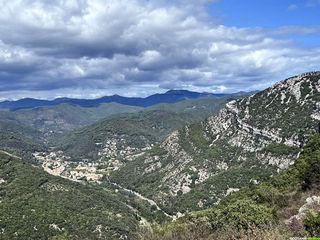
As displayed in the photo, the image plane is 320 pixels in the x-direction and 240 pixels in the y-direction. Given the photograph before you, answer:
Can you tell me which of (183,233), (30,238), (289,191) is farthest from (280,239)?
(30,238)

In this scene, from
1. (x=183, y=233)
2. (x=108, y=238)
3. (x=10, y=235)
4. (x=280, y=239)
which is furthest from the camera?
(x=108, y=238)

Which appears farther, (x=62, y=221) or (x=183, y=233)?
(x=62, y=221)

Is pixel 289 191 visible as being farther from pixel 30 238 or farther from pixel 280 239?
pixel 30 238

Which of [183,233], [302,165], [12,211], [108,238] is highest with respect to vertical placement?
[302,165]

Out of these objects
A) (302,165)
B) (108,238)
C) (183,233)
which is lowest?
(108,238)

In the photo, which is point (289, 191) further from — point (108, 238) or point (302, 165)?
point (108, 238)

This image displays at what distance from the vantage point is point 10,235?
575 feet

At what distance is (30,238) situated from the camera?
6905 inches

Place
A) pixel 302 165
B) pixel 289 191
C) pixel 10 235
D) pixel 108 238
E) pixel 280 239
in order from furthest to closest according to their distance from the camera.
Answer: pixel 108 238 → pixel 10 235 → pixel 302 165 → pixel 289 191 → pixel 280 239

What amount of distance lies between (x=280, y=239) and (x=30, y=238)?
150 metres

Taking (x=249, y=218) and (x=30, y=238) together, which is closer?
(x=249, y=218)

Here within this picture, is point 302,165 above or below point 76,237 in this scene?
above

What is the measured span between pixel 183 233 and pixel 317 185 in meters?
29.5

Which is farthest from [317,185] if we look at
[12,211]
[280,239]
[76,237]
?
[12,211]
